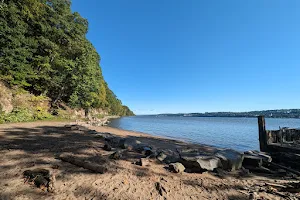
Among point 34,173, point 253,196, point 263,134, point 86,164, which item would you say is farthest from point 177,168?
point 263,134

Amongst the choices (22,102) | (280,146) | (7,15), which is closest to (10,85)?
(22,102)

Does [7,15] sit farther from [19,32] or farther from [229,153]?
[229,153]

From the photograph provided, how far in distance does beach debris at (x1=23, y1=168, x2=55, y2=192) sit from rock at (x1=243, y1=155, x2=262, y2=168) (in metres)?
7.29

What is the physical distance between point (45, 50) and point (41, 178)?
72.8ft

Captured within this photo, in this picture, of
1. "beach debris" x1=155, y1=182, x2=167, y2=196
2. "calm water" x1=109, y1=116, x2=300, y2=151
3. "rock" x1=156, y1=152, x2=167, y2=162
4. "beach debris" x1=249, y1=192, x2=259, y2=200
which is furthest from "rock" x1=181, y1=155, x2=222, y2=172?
"calm water" x1=109, y1=116, x2=300, y2=151

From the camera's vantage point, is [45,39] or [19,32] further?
[45,39]

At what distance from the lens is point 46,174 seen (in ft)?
12.0

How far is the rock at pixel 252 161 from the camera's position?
679 centimetres

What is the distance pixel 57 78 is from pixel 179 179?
22.6 meters

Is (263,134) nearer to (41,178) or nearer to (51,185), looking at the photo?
(51,185)

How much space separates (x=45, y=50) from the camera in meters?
20.5

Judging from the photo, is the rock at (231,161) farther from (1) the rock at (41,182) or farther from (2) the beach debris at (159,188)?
(1) the rock at (41,182)

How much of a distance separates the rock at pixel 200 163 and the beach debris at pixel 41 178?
13.6 ft

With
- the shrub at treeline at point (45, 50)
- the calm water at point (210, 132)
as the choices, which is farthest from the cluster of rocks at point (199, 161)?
the shrub at treeline at point (45, 50)
